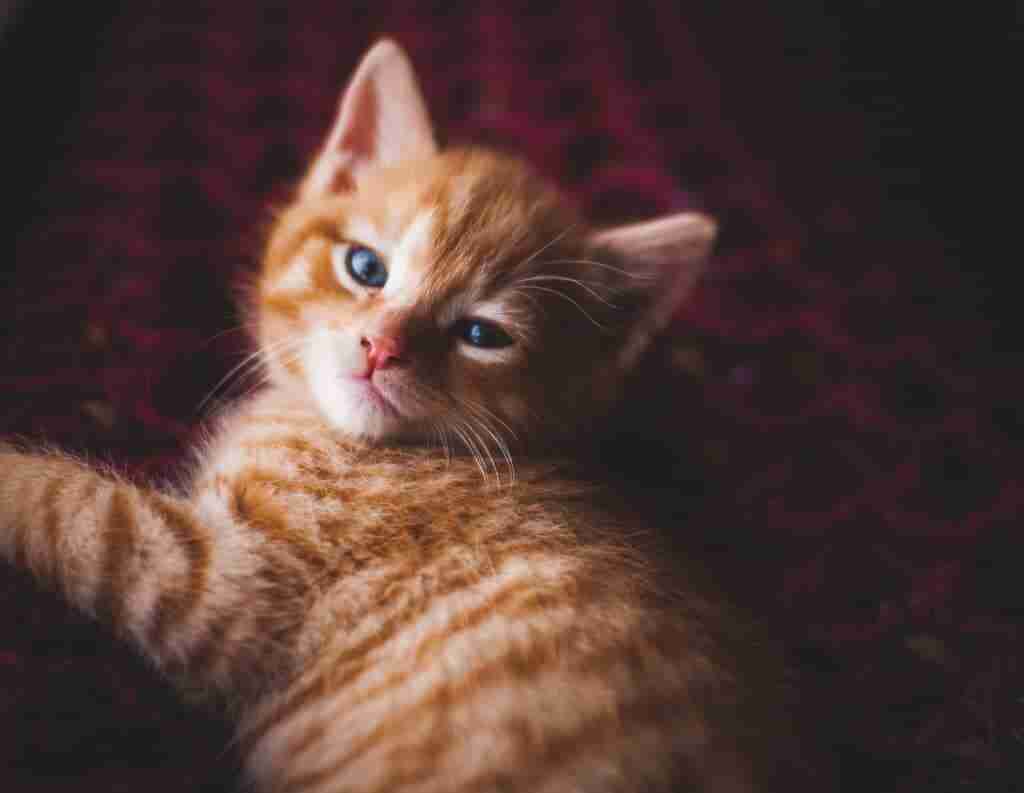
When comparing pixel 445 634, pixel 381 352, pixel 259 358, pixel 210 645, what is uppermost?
pixel 381 352

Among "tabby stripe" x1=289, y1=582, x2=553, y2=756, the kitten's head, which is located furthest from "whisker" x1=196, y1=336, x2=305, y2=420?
"tabby stripe" x1=289, y1=582, x2=553, y2=756

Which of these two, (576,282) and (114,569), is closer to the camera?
(114,569)

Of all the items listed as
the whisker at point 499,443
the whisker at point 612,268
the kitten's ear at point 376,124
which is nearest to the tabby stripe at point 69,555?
the whisker at point 499,443

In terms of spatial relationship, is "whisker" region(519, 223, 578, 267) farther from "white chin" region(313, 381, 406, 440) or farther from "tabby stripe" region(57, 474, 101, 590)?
"tabby stripe" region(57, 474, 101, 590)

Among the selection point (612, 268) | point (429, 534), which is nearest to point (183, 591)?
point (429, 534)

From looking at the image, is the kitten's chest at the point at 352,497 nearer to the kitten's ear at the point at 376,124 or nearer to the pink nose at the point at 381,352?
the pink nose at the point at 381,352

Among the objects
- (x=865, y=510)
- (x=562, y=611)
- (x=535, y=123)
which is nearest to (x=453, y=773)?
(x=562, y=611)

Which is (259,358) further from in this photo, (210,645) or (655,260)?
(655,260)
